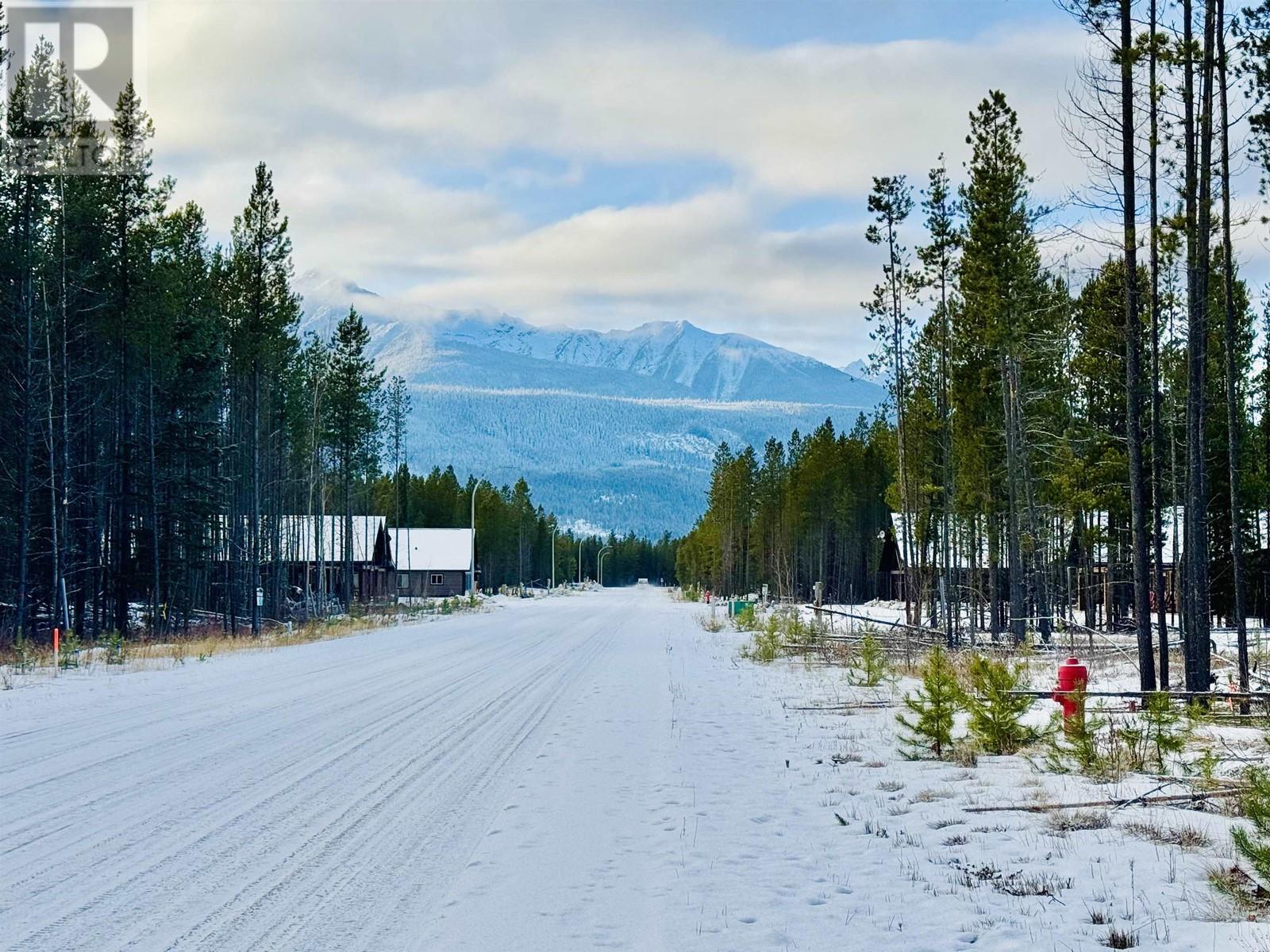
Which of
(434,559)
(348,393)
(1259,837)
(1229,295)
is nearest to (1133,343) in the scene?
(1229,295)

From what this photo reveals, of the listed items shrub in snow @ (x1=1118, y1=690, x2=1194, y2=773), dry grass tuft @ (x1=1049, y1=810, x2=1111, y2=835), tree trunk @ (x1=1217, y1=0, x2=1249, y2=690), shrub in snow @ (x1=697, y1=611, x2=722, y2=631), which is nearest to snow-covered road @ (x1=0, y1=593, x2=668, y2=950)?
dry grass tuft @ (x1=1049, y1=810, x2=1111, y2=835)

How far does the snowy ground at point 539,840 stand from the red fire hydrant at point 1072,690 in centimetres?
81

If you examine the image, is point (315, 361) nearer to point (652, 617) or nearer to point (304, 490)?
point (304, 490)

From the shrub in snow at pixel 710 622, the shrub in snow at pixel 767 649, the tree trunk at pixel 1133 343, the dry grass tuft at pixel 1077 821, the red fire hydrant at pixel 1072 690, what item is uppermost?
the tree trunk at pixel 1133 343

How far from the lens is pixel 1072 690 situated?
11.6 meters

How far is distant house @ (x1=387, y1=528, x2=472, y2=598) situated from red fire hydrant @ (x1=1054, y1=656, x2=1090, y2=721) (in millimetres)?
84606

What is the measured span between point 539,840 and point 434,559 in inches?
3582

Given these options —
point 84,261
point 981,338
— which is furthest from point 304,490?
point 981,338

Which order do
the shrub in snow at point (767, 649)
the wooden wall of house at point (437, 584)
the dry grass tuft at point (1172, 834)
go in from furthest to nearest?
the wooden wall of house at point (437, 584), the shrub in snow at point (767, 649), the dry grass tuft at point (1172, 834)

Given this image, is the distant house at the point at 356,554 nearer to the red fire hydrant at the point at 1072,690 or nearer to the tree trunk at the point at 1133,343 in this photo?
the tree trunk at the point at 1133,343

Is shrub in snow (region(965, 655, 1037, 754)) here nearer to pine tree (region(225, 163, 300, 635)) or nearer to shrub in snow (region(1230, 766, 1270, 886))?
shrub in snow (region(1230, 766, 1270, 886))

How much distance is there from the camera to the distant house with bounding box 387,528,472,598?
95.8 meters

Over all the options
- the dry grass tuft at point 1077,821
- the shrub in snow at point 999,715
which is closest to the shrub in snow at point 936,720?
the shrub in snow at point 999,715

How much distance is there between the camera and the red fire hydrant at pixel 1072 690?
430 inches
